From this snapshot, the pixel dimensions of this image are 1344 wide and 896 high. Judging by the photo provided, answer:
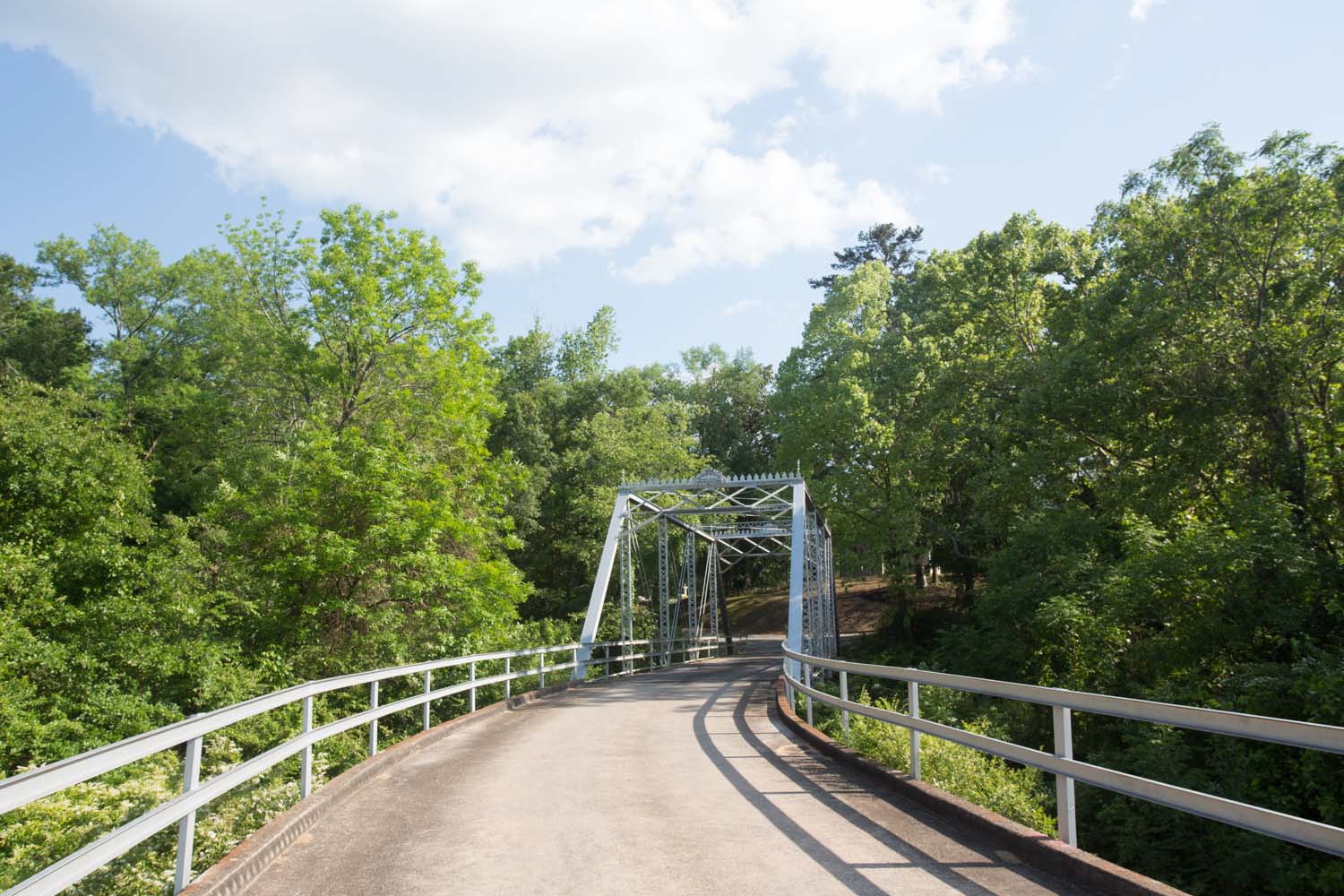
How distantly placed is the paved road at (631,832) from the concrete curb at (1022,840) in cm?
11

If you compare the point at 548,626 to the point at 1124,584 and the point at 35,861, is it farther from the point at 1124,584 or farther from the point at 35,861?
the point at 35,861

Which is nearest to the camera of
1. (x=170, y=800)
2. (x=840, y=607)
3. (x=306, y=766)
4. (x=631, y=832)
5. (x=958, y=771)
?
(x=170, y=800)

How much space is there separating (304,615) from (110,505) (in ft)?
15.3

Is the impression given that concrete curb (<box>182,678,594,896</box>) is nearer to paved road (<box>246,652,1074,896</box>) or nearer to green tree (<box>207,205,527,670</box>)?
paved road (<box>246,652,1074,896</box>)

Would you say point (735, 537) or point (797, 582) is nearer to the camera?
point (797, 582)

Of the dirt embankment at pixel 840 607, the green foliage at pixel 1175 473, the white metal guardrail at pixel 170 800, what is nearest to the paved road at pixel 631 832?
the white metal guardrail at pixel 170 800

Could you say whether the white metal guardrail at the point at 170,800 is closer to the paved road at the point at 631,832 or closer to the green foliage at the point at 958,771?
the paved road at the point at 631,832

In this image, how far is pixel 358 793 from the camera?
7.33 meters

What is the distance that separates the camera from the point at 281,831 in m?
5.50

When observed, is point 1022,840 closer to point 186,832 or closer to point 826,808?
point 826,808

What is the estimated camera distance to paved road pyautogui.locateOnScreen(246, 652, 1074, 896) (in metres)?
4.64

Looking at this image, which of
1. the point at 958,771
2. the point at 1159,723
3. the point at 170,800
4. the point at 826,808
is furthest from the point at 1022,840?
the point at 170,800

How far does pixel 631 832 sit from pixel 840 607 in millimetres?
45289

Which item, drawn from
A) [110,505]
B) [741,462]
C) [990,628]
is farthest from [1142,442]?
[741,462]
